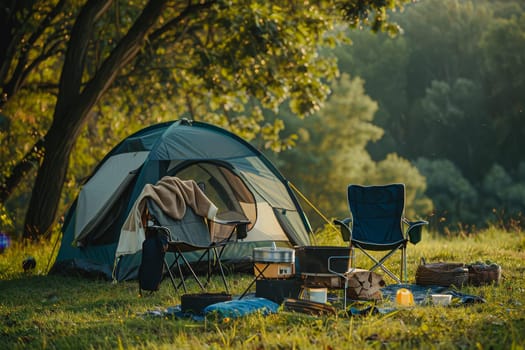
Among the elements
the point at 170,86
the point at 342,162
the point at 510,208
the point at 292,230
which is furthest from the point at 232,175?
the point at 342,162

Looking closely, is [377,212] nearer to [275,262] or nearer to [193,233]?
[193,233]

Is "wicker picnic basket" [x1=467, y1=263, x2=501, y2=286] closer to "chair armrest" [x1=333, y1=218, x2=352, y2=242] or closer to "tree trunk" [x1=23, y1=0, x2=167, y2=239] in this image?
"chair armrest" [x1=333, y1=218, x2=352, y2=242]

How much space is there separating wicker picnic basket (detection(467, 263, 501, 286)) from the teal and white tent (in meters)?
1.89

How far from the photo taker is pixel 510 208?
77.8 feet

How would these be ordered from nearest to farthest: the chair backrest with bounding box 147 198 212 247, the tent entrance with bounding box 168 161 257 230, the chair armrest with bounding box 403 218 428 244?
the chair backrest with bounding box 147 198 212 247 → the chair armrest with bounding box 403 218 428 244 → the tent entrance with bounding box 168 161 257 230

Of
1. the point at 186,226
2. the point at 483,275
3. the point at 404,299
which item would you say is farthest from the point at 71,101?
the point at 404,299

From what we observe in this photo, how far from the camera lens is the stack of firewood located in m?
4.54

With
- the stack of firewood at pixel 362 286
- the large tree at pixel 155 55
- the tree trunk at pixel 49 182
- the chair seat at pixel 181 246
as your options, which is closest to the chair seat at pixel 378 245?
the stack of firewood at pixel 362 286

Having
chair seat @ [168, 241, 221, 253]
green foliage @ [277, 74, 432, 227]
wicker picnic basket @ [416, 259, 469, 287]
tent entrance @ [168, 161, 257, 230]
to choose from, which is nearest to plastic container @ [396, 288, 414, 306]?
wicker picnic basket @ [416, 259, 469, 287]

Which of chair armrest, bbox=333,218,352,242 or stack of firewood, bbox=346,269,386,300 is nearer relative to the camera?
stack of firewood, bbox=346,269,386,300

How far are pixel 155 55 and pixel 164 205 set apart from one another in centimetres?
522

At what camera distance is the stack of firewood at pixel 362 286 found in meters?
4.54

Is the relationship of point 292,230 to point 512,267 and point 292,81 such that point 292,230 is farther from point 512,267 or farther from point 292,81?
point 292,81

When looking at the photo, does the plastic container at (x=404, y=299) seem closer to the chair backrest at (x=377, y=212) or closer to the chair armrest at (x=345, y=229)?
the chair armrest at (x=345, y=229)
